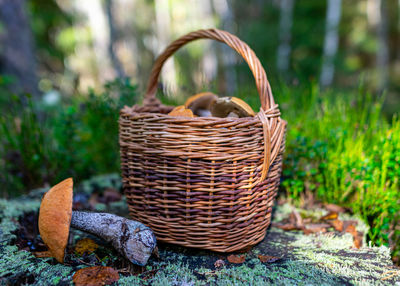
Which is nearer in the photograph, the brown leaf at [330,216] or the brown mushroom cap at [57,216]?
the brown mushroom cap at [57,216]

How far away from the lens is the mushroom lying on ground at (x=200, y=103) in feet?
5.26

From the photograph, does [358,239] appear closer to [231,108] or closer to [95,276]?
[231,108]

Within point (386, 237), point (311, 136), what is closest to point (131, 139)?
point (311, 136)

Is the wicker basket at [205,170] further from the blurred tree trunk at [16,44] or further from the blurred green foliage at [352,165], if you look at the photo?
the blurred tree trunk at [16,44]

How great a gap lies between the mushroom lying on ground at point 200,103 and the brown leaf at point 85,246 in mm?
917

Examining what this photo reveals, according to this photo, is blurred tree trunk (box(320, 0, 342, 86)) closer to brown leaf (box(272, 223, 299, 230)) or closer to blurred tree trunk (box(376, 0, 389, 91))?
blurred tree trunk (box(376, 0, 389, 91))

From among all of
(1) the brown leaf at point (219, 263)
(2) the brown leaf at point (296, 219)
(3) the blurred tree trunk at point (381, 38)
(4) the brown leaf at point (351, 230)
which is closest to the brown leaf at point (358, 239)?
(4) the brown leaf at point (351, 230)

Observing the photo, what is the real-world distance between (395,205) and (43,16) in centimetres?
1213

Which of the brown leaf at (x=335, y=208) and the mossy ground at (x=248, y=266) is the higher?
the mossy ground at (x=248, y=266)

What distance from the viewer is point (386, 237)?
1483mm

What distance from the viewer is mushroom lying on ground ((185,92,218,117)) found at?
5.26 feet

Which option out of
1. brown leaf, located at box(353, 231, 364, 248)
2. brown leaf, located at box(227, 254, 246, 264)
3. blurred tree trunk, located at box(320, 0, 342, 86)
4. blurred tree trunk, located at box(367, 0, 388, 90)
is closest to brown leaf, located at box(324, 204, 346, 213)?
brown leaf, located at box(353, 231, 364, 248)

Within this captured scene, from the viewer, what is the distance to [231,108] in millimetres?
1471

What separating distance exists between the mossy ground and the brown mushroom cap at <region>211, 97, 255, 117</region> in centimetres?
75
